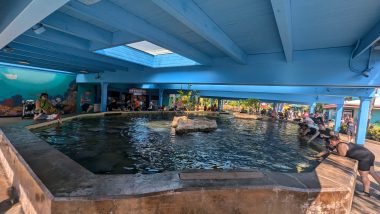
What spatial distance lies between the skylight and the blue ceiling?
6.93 ft

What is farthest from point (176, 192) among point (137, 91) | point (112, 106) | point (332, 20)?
point (137, 91)

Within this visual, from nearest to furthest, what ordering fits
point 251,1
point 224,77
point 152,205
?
point 152,205 < point 251,1 < point 224,77

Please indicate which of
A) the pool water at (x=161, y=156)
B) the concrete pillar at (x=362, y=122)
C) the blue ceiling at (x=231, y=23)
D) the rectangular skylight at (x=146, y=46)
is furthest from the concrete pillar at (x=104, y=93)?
the concrete pillar at (x=362, y=122)

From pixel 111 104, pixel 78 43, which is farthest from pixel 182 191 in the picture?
pixel 111 104

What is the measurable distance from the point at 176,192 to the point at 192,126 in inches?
332

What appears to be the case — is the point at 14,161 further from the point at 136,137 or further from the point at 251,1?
the point at 251,1

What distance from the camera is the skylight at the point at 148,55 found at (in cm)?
910

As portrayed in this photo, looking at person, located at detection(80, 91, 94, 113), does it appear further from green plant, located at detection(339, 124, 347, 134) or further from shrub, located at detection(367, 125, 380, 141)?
shrub, located at detection(367, 125, 380, 141)

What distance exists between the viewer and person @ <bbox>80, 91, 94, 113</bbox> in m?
20.5

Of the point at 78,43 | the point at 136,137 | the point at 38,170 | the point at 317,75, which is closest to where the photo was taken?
the point at 38,170

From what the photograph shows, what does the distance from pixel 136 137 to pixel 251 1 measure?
20.4 ft

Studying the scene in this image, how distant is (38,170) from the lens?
10.4 ft

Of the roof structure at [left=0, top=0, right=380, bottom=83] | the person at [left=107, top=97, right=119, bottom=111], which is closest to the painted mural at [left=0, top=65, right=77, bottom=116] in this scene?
the person at [left=107, top=97, right=119, bottom=111]

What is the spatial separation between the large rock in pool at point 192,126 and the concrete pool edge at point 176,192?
22.8 ft
